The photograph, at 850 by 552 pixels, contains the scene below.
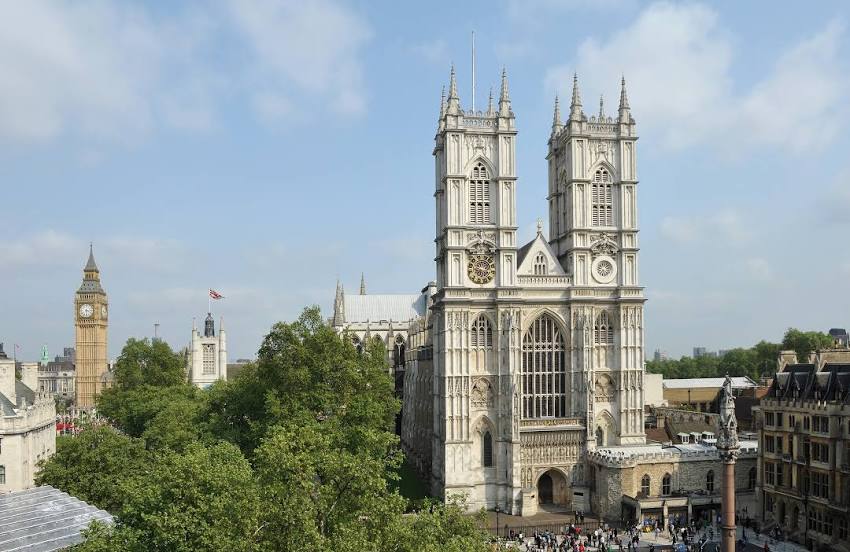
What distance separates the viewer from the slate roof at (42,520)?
92.0 feet

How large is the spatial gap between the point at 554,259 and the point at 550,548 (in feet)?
73.2

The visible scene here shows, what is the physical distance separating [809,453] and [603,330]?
1683 centimetres

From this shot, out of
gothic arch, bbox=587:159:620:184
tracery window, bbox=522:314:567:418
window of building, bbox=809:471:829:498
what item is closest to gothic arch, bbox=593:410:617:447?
tracery window, bbox=522:314:567:418

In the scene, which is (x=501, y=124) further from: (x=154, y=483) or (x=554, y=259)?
(x=154, y=483)

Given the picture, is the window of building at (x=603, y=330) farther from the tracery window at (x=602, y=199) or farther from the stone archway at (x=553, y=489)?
the stone archway at (x=553, y=489)

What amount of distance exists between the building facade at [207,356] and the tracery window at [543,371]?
72527 millimetres

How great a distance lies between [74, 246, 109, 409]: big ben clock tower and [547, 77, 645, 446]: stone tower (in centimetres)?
11902

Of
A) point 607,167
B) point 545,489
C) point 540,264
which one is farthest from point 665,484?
point 607,167

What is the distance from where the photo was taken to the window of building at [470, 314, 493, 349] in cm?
5500

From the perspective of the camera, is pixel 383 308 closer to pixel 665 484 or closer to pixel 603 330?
pixel 603 330

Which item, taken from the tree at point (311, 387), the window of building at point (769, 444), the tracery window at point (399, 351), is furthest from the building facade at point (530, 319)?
the tracery window at point (399, 351)

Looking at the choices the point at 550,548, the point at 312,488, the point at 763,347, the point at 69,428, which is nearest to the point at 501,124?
the point at 550,548

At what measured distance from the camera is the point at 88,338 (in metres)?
148

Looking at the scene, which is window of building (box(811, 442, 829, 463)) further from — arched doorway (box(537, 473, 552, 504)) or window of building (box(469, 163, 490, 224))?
window of building (box(469, 163, 490, 224))
